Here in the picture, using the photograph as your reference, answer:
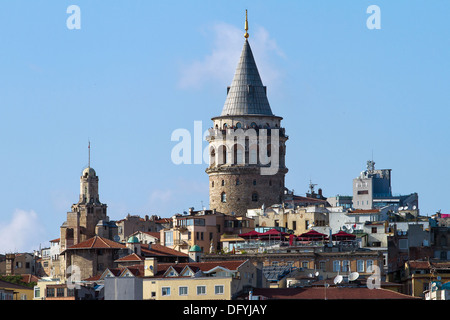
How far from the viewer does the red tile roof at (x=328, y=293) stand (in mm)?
93000

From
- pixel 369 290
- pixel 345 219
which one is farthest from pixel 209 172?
pixel 369 290

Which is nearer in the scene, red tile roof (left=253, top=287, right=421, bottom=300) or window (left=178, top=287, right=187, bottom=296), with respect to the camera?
window (left=178, top=287, right=187, bottom=296)

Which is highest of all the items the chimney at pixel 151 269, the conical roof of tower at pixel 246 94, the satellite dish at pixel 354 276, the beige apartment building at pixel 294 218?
the conical roof of tower at pixel 246 94

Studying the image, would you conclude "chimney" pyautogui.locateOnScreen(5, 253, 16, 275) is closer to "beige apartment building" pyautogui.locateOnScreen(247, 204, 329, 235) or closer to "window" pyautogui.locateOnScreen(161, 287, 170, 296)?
"beige apartment building" pyautogui.locateOnScreen(247, 204, 329, 235)

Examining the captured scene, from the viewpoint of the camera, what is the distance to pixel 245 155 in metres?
143

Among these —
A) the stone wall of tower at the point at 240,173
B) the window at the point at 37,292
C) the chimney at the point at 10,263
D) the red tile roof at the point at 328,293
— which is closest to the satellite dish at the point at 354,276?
the red tile roof at the point at 328,293

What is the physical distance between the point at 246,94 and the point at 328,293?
54.1 m

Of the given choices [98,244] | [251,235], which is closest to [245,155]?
[251,235]

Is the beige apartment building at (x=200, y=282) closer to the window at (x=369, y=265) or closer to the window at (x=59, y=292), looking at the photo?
the window at (x=59, y=292)

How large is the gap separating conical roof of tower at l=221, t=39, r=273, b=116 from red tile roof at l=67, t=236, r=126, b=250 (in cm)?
2058

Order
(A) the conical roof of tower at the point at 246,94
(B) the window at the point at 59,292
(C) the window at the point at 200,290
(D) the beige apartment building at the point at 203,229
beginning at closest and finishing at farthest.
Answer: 1. (C) the window at the point at 200,290
2. (B) the window at the point at 59,292
3. (D) the beige apartment building at the point at 203,229
4. (A) the conical roof of tower at the point at 246,94

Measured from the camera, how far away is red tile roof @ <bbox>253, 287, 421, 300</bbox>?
9300cm

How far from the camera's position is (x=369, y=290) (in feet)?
318

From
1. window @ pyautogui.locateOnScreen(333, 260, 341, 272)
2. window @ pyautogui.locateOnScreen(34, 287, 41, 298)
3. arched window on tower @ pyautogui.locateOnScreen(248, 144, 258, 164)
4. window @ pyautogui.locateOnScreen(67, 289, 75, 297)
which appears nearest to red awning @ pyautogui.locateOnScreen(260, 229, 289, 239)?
window @ pyautogui.locateOnScreen(333, 260, 341, 272)
